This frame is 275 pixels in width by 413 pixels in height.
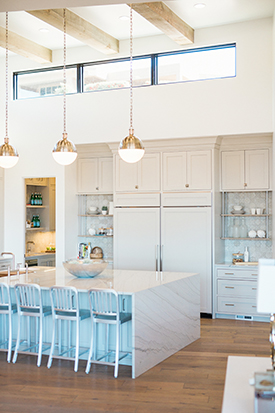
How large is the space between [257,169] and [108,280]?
3169 millimetres

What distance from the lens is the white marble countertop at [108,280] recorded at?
4870mm

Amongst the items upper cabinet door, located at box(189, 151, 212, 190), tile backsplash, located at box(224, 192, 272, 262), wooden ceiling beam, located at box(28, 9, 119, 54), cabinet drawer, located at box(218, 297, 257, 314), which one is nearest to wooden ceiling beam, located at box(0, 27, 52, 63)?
wooden ceiling beam, located at box(28, 9, 119, 54)

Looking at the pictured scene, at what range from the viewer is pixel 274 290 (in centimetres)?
207

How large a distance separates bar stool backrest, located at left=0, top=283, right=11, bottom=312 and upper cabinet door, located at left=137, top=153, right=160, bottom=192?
2876 millimetres

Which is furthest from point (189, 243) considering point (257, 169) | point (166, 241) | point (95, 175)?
point (95, 175)

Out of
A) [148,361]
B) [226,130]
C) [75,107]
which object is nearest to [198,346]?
[148,361]

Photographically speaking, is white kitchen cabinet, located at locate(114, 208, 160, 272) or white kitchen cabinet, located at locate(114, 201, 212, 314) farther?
white kitchen cabinet, located at locate(114, 208, 160, 272)

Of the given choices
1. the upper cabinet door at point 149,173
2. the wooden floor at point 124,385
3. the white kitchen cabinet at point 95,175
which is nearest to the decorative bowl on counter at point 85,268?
the wooden floor at point 124,385

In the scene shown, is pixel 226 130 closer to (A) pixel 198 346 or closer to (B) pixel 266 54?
(B) pixel 266 54

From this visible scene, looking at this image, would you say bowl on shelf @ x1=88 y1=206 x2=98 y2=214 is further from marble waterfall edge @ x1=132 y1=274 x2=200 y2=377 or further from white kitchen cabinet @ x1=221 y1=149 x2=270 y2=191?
marble waterfall edge @ x1=132 y1=274 x2=200 y2=377

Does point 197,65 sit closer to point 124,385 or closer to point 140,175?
point 140,175

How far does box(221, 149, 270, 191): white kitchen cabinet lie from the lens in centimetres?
713

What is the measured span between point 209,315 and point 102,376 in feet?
9.79

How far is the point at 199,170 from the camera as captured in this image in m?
7.14
